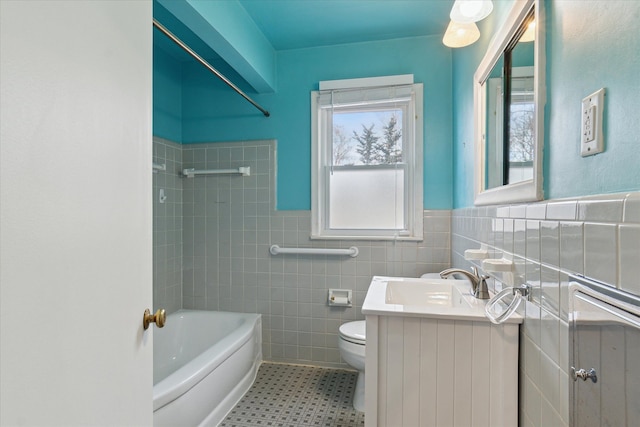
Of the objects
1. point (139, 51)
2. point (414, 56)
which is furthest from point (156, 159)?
point (414, 56)

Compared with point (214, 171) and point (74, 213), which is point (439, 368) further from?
point (214, 171)

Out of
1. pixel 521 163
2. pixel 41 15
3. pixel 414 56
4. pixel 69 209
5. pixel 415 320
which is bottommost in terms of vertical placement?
pixel 415 320

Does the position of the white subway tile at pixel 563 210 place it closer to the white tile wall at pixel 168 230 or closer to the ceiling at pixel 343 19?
the ceiling at pixel 343 19

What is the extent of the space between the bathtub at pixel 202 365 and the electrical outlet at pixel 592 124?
68.6 inches

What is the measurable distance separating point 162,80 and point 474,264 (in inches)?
99.5

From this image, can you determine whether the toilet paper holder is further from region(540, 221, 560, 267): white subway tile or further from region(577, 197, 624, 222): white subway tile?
region(577, 197, 624, 222): white subway tile

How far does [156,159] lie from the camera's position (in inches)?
92.7

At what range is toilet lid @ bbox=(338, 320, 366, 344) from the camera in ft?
5.93

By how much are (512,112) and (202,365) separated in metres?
1.84

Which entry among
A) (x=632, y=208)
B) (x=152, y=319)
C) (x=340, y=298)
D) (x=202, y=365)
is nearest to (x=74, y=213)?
(x=152, y=319)

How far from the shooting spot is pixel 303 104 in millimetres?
2414

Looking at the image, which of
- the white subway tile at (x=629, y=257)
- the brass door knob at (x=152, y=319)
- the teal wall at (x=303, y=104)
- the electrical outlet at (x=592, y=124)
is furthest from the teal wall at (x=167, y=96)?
the white subway tile at (x=629, y=257)

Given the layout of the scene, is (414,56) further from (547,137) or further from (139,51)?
(139,51)

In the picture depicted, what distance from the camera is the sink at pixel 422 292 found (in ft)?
4.95
